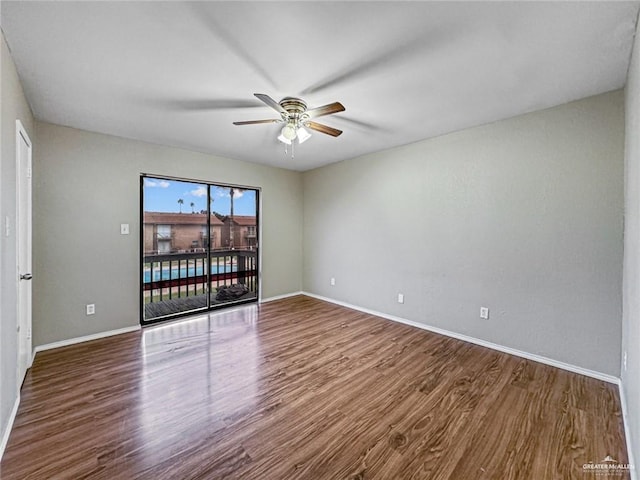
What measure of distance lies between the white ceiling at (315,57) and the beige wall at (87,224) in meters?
0.45

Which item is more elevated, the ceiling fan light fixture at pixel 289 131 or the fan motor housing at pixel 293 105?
the fan motor housing at pixel 293 105

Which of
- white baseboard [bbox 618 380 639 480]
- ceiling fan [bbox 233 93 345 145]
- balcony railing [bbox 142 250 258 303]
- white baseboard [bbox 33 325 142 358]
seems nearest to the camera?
white baseboard [bbox 618 380 639 480]

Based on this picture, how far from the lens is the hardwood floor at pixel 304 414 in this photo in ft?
5.10

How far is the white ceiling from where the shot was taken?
1496 mm

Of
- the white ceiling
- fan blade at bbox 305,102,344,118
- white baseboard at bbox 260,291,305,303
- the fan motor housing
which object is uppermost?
the white ceiling

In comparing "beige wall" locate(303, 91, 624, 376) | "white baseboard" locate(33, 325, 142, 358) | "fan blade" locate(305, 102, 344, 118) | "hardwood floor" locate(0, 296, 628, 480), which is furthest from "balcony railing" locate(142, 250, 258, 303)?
"fan blade" locate(305, 102, 344, 118)

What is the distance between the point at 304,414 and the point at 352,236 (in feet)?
9.74

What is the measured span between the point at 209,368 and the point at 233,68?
2.53m

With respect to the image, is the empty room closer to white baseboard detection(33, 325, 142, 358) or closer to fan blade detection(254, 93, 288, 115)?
white baseboard detection(33, 325, 142, 358)

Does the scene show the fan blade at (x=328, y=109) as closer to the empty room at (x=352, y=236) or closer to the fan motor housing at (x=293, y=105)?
the empty room at (x=352, y=236)

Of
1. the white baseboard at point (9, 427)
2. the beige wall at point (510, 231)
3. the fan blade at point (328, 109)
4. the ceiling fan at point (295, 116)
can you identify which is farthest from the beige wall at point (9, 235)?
the beige wall at point (510, 231)

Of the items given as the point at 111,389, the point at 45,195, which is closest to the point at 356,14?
the point at 111,389

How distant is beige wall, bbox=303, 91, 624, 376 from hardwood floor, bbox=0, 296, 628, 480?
1.43ft

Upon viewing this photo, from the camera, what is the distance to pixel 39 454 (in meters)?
1.61
